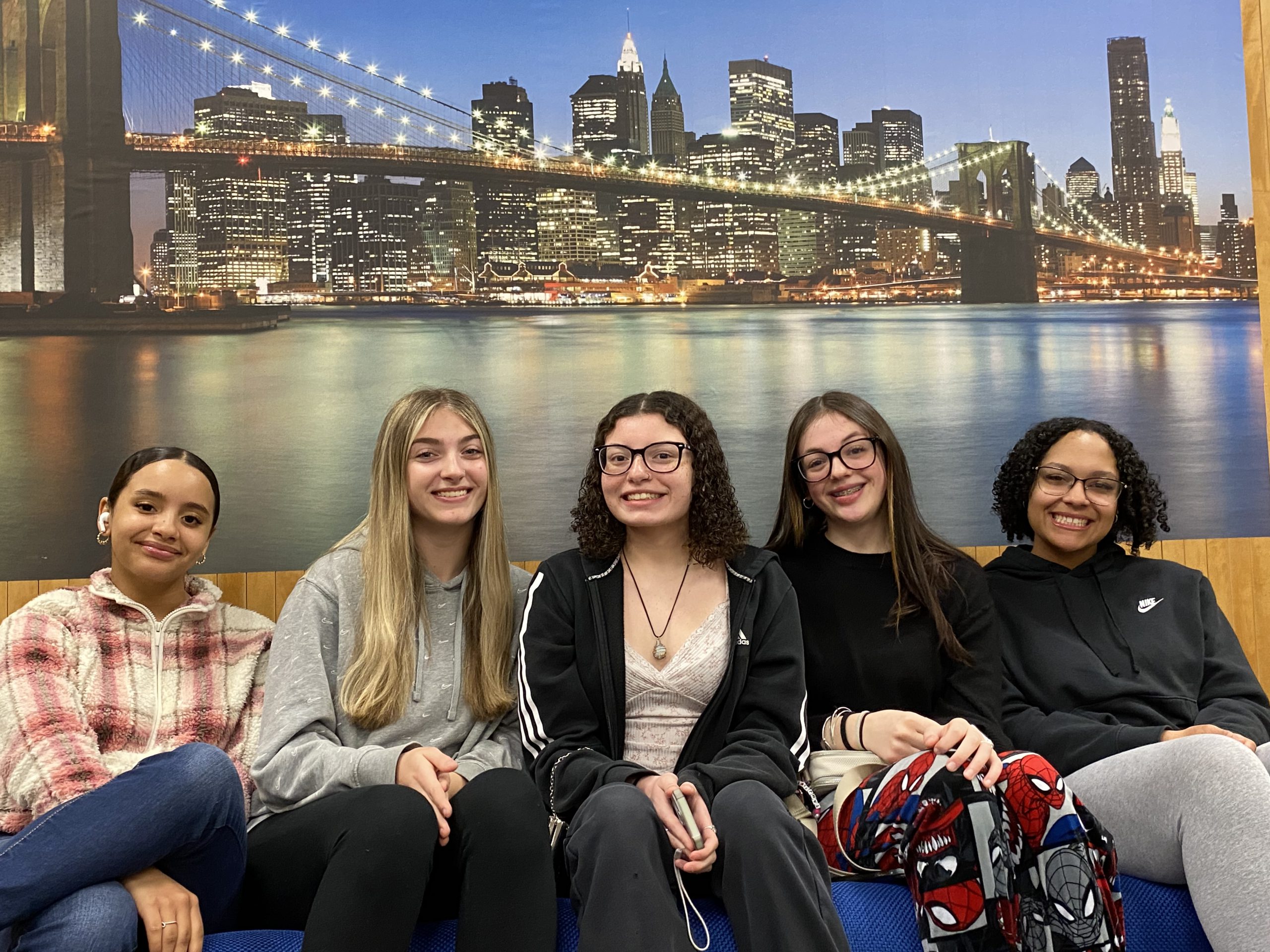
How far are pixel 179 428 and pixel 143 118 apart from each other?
80 centimetres

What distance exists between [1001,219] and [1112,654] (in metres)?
1.43

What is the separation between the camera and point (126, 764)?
167cm

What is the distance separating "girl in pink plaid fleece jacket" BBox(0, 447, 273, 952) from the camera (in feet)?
4.35

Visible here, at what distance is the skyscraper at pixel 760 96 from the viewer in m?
2.71

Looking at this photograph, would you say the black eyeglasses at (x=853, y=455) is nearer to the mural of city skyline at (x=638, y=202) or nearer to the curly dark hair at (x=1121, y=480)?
the curly dark hair at (x=1121, y=480)

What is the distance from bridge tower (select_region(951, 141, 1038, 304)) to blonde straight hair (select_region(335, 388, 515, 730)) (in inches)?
67.8

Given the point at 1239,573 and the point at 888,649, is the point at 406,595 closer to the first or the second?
the point at 888,649

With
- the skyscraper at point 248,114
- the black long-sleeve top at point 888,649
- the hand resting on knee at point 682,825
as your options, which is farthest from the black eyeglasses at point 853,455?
the skyscraper at point 248,114

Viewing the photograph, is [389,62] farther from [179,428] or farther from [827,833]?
[827,833]

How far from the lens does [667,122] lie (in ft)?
9.00

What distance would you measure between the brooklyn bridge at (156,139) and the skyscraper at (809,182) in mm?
74

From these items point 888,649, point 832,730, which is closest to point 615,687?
point 832,730

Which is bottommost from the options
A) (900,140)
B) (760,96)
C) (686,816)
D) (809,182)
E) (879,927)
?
(879,927)

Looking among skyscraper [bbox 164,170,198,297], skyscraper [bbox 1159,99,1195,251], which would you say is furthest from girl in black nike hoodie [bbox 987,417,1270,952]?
skyscraper [bbox 164,170,198,297]
